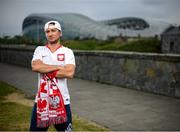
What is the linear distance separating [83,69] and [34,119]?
9.27 metres

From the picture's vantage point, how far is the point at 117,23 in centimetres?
12938

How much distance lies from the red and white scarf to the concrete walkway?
2.51 m

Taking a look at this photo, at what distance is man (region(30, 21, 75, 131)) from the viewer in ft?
10.9

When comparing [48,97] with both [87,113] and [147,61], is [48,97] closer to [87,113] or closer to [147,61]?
[87,113]

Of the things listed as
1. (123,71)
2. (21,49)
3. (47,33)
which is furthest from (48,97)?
(21,49)

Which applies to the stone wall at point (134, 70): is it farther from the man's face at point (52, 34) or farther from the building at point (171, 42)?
the building at point (171, 42)

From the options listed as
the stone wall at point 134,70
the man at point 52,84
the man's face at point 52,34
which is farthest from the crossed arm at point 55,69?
the stone wall at point 134,70

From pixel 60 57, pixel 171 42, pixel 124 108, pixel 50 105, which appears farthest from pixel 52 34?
pixel 171 42

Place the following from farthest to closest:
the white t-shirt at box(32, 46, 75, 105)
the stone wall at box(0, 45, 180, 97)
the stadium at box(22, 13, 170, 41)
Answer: the stadium at box(22, 13, 170, 41) → the stone wall at box(0, 45, 180, 97) → the white t-shirt at box(32, 46, 75, 105)

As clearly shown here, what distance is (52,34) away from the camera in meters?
3.47

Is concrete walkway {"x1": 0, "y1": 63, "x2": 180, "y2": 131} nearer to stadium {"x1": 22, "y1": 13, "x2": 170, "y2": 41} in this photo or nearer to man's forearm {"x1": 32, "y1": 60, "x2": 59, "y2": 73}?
man's forearm {"x1": 32, "y1": 60, "x2": 59, "y2": 73}

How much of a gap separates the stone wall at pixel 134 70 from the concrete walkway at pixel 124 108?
0.33 m

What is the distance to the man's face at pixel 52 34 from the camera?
3.47 metres

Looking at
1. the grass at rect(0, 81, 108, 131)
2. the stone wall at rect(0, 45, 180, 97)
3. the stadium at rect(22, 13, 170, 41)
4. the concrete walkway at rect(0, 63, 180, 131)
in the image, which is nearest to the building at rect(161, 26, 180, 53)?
the stone wall at rect(0, 45, 180, 97)
